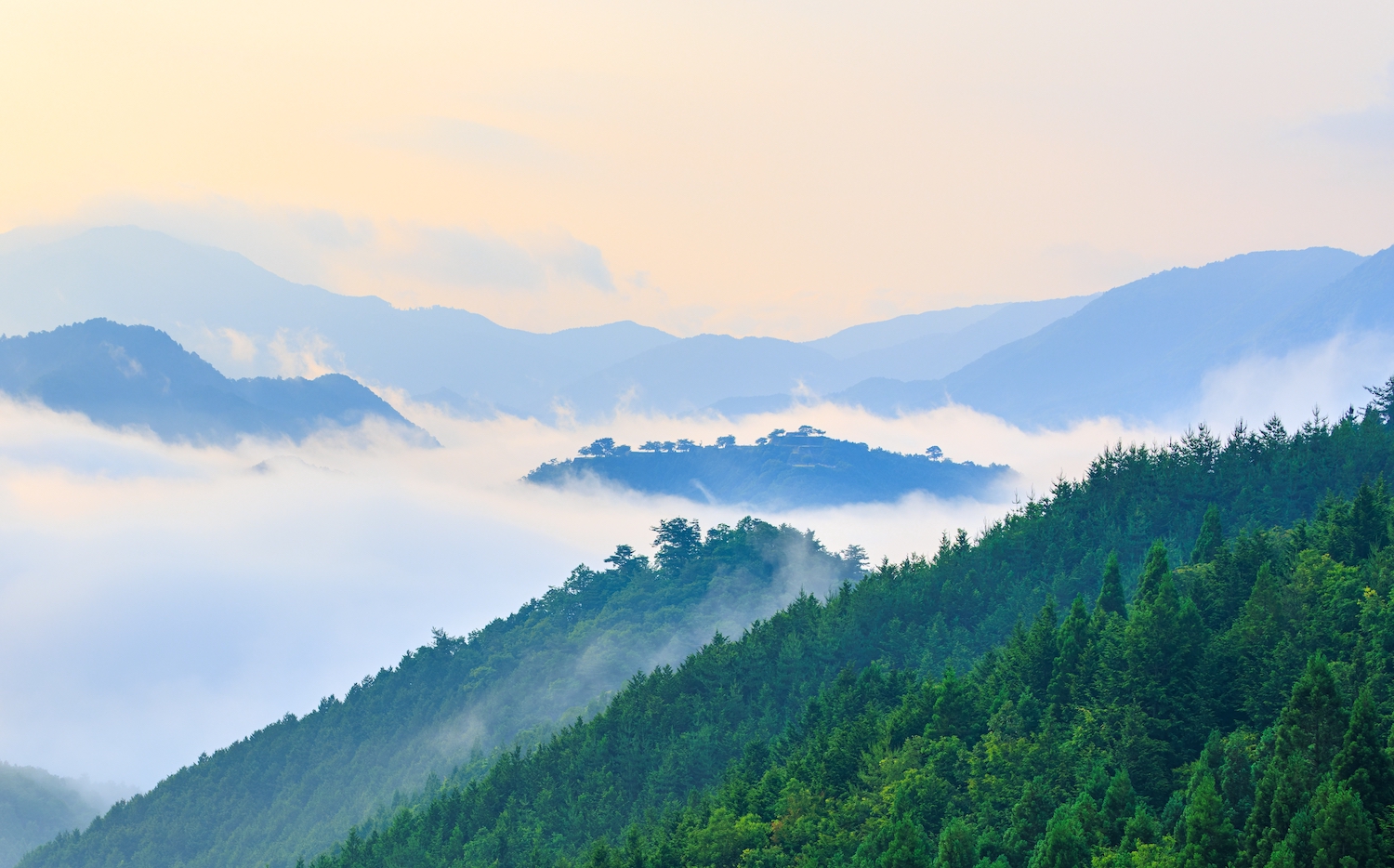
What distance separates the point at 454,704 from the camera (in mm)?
163000

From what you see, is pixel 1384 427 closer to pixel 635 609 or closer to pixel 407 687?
pixel 635 609

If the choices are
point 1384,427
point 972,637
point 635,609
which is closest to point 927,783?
point 972,637

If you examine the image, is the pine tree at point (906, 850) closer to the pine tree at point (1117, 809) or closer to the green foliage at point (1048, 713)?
the green foliage at point (1048, 713)

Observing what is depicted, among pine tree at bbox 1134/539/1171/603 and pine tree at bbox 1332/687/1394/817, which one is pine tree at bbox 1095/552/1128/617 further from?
pine tree at bbox 1332/687/1394/817

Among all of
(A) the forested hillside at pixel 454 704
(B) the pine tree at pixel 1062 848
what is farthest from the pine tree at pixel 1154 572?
(A) the forested hillside at pixel 454 704

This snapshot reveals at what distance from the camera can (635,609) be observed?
16825 cm

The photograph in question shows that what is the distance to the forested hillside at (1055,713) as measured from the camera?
4291 centimetres

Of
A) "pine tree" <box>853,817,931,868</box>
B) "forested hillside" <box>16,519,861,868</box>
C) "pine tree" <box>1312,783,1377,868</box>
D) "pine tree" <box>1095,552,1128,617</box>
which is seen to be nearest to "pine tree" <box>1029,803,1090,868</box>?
"pine tree" <box>853,817,931,868</box>

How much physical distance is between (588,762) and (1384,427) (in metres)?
56.0

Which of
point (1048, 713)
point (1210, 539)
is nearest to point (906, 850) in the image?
point (1048, 713)

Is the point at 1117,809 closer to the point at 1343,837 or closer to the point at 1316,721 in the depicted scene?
the point at 1316,721

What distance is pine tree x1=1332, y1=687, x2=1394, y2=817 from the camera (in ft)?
129

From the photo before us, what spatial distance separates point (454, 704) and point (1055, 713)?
113029 millimetres

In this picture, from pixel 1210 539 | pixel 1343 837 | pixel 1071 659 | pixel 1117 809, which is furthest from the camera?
pixel 1210 539
